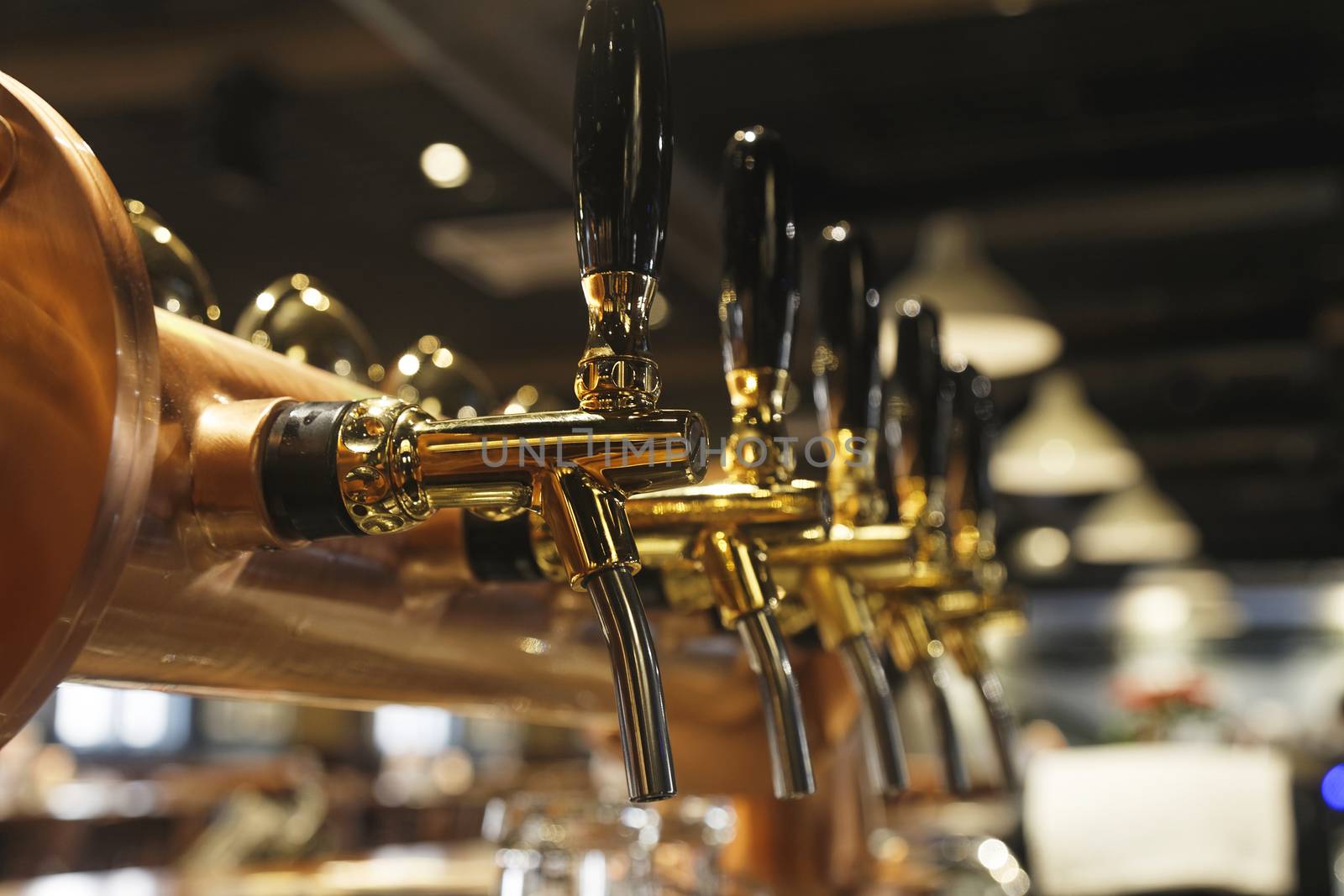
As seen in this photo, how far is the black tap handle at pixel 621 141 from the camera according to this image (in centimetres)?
48

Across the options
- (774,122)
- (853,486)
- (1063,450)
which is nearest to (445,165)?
(774,122)

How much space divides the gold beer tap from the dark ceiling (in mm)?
2507

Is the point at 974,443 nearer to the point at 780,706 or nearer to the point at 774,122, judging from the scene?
the point at 780,706

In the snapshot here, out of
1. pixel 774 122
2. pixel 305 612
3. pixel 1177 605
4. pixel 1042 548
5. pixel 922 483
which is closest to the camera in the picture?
pixel 305 612

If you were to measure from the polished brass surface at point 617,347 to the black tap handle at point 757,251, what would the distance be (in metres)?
0.15

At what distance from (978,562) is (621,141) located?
0.60 m

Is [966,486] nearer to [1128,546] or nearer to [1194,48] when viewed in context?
[1194,48]

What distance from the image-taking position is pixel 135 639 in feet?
1.56

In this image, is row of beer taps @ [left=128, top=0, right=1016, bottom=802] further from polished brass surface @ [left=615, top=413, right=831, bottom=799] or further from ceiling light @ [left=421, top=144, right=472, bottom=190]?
ceiling light @ [left=421, top=144, right=472, bottom=190]

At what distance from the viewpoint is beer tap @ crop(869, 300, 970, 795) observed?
2.87 feet

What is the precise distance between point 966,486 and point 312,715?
1285 cm

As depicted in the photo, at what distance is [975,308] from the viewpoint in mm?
3234

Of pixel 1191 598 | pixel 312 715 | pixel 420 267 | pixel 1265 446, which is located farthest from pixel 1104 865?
pixel 1191 598

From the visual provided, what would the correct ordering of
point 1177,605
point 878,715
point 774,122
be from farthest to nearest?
point 1177,605, point 774,122, point 878,715
